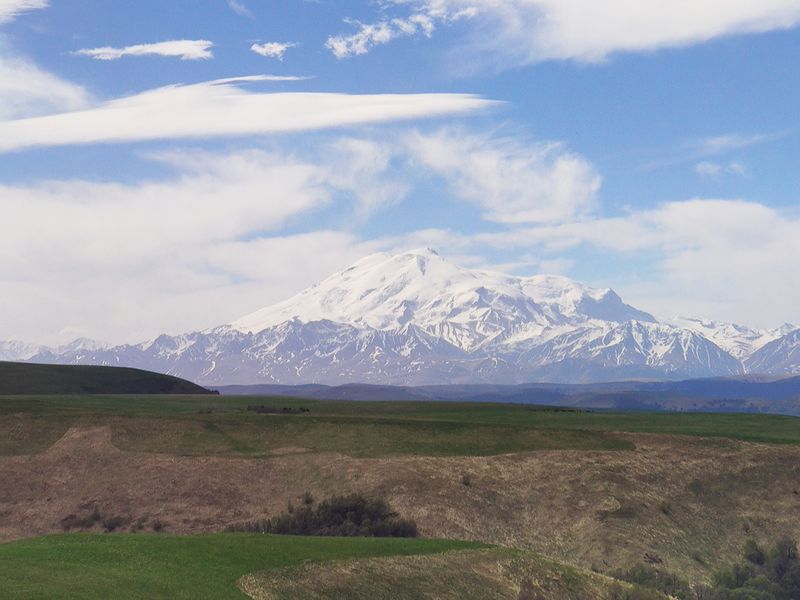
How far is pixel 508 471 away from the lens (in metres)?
79.3

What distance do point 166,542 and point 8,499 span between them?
3651cm

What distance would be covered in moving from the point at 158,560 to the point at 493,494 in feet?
125

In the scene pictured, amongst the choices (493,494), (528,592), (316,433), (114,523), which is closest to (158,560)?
(528,592)

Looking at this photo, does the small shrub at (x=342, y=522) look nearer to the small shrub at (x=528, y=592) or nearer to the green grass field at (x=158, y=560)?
the green grass field at (x=158, y=560)

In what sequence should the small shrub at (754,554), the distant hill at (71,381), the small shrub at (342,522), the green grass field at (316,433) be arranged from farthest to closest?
1. the distant hill at (71,381)
2. the green grass field at (316,433)
3. the small shrub at (754,554)
4. the small shrub at (342,522)

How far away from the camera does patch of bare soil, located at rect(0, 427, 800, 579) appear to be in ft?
224

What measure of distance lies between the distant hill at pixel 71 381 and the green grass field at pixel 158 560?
409ft

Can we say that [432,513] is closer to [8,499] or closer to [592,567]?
[592,567]

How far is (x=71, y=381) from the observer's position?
179 meters

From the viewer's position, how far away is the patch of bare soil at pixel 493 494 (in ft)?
224

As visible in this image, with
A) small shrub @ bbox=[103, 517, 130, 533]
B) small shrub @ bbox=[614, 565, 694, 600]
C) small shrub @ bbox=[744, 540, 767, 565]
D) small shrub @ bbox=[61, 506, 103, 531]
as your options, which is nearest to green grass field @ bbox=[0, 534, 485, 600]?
small shrub @ bbox=[614, 565, 694, 600]

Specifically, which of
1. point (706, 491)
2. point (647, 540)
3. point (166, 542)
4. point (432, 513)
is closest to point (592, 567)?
point (647, 540)

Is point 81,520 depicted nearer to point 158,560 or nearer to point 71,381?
point 158,560

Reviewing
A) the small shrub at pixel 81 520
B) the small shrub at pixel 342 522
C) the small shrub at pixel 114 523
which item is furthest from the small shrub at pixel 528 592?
the small shrub at pixel 81 520
